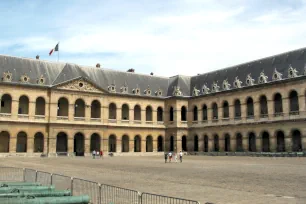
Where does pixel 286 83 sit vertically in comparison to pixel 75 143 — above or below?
above

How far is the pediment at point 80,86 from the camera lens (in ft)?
173

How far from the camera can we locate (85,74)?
56.5 metres

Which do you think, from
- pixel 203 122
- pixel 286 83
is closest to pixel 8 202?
pixel 286 83

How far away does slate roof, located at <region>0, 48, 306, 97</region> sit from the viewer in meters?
49.3

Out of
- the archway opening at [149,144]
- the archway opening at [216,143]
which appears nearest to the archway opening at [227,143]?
the archway opening at [216,143]

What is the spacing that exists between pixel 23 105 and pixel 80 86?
853 cm

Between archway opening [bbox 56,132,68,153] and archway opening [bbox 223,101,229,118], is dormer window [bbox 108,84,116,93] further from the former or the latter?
archway opening [bbox 223,101,229,118]

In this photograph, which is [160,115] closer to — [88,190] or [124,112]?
[124,112]

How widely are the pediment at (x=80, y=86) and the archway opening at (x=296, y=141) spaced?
28.6m

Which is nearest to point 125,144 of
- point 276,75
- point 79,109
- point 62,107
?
point 79,109

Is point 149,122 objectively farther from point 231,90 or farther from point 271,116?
point 271,116

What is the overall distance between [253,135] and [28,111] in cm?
3186

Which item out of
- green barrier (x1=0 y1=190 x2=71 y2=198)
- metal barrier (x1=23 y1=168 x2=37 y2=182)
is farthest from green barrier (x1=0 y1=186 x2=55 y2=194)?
metal barrier (x1=23 y1=168 x2=37 y2=182)

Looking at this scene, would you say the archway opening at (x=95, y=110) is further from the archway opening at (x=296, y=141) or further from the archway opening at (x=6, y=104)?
the archway opening at (x=296, y=141)
